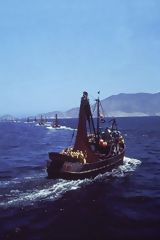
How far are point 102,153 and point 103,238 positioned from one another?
28.1 metres

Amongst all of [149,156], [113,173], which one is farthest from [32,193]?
[149,156]

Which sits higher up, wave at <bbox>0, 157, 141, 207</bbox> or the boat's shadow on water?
wave at <bbox>0, 157, 141, 207</bbox>

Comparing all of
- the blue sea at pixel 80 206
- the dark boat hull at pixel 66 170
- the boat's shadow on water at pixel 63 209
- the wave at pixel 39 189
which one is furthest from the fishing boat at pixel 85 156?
the boat's shadow on water at pixel 63 209

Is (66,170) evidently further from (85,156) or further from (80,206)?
(80,206)

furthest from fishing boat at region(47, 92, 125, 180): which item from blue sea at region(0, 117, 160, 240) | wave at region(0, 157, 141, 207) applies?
blue sea at region(0, 117, 160, 240)

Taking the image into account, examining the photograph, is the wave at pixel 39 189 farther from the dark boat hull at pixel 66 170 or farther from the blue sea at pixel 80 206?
the dark boat hull at pixel 66 170

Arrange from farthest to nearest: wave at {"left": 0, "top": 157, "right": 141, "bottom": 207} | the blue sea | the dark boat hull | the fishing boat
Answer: the fishing boat → the dark boat hull → wave at {"left": 0, "top": 157, "right": 141, "bottom": 207} → the blue sea

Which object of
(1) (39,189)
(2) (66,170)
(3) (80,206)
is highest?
(2) (66,170)

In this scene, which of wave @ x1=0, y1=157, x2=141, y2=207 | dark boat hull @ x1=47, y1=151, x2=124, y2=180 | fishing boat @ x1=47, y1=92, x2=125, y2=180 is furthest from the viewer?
fishing boat @ x1=47, y1=92, x2=125, y2=180

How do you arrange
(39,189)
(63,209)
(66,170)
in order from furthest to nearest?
(66,170) → (39,189) → (63,209)

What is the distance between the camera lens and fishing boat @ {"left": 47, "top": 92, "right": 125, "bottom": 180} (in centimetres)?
4359

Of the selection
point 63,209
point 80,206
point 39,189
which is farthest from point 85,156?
point 63,209

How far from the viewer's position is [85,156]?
4831 centimetres

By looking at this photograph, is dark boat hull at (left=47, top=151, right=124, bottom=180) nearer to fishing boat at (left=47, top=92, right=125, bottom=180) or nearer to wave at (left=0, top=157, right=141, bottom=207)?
fishing boat at (left=47, top=92, right=125, bottom=180)
